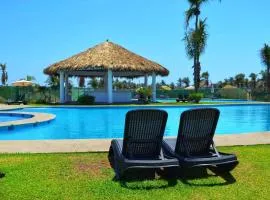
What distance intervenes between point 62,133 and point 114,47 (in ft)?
64.7

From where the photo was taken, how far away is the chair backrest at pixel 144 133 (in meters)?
5.31

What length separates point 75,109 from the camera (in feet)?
78.9

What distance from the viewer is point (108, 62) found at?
2905cm

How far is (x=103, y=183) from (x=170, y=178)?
3.00ft

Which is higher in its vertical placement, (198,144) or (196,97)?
(198,144)

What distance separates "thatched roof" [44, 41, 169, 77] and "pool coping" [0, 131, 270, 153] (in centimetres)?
1995

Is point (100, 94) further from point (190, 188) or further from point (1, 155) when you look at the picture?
point (190, 188)

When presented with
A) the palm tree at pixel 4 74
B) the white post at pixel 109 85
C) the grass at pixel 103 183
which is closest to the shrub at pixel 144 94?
the white post at pixel 109 85

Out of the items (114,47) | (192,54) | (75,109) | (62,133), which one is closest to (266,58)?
(192,54)

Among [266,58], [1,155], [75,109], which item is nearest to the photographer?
[1,155]

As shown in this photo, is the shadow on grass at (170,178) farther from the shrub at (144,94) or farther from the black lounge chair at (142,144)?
the shrub at (144,94)

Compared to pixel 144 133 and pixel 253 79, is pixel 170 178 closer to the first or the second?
pixel 144 133

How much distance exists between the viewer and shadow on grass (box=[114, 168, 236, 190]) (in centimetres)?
519

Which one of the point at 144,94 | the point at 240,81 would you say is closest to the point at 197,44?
the point at 144,94
